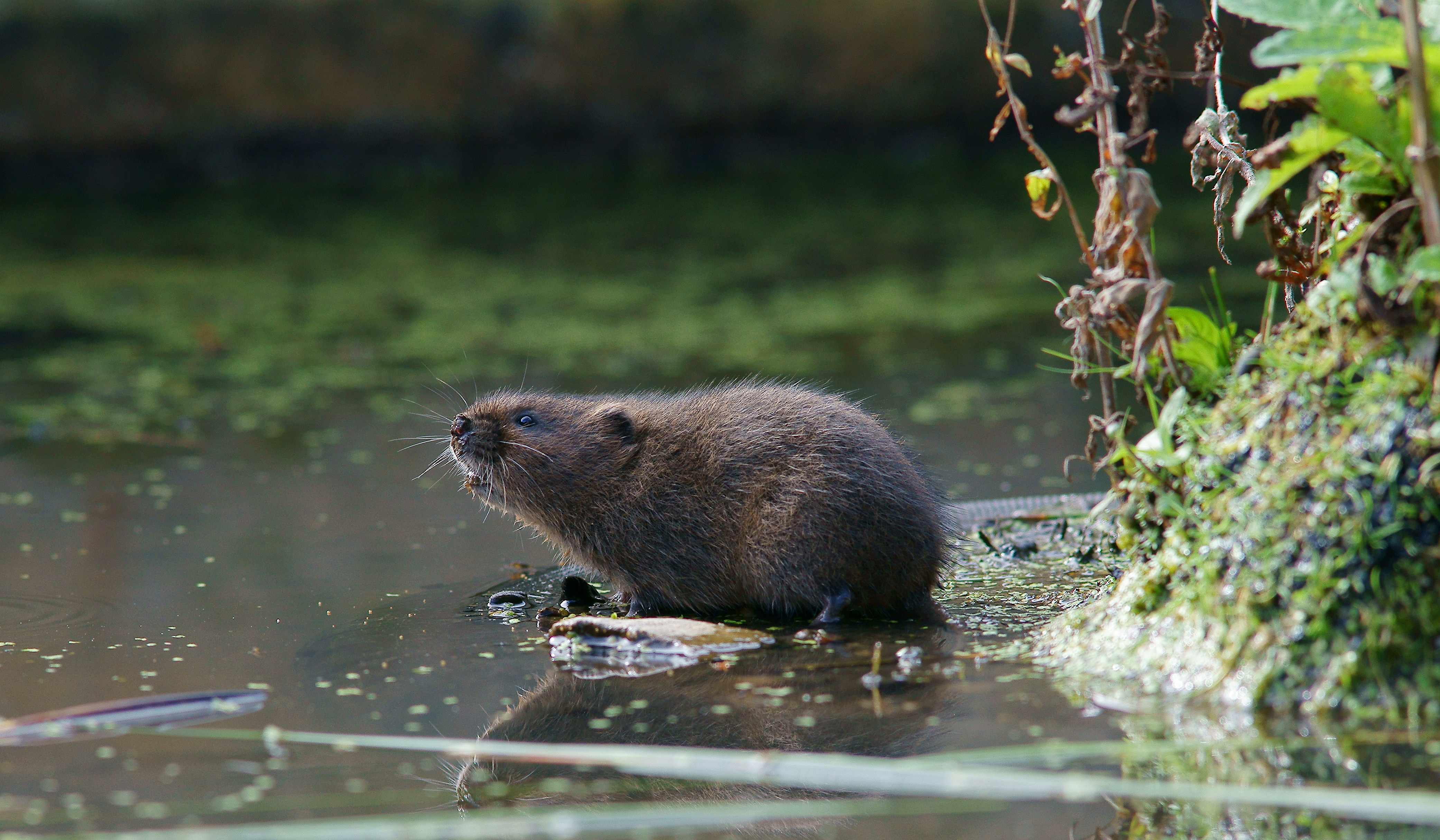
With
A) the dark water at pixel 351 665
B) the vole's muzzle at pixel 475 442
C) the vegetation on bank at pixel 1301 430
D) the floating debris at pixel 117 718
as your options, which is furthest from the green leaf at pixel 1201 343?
the floating debris at pixel 117 718

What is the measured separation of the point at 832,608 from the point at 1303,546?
132 centimetres

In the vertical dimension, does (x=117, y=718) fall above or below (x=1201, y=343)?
below

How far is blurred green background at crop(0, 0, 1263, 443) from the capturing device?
8180 millimetres

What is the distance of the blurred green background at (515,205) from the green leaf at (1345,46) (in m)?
4.01

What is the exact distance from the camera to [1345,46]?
2.90 metres

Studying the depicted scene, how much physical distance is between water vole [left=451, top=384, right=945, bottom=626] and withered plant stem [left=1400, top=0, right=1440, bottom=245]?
5.04 feet

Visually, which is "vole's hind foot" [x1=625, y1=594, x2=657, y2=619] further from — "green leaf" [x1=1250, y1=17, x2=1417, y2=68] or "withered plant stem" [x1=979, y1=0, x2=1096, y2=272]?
"green leaf" [x1=1250, y1=17, x2=1417, y2=68]

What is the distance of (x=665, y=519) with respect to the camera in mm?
4207

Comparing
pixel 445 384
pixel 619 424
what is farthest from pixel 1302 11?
pixel 445 384

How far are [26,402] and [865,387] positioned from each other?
430 cm

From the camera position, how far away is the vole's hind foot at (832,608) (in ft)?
12.7

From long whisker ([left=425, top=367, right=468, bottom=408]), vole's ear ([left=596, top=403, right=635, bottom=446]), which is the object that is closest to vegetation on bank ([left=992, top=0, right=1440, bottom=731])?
vole's ear ([left=596, top=403, right=635, bottom=446])

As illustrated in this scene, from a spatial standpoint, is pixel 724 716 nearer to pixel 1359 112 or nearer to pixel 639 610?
pixel 639 610

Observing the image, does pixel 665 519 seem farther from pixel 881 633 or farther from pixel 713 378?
pixel 713 378
